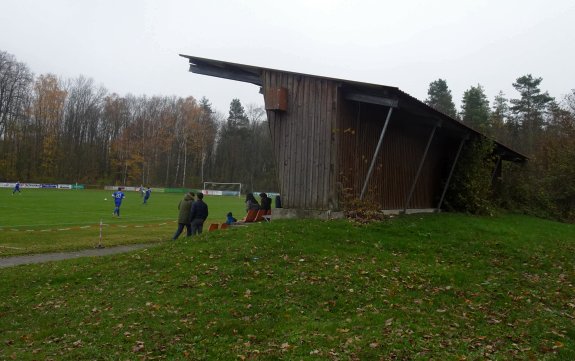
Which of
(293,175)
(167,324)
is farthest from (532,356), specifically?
(293,175)

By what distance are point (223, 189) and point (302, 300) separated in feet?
249

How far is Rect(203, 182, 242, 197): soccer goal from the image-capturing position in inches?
3135

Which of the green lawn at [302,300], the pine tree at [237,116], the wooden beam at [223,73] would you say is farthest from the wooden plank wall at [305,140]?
the pine tree at [237,116]

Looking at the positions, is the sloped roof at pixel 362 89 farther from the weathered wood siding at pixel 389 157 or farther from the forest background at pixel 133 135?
the forest background at pixel 133 135

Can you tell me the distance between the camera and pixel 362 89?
13.5 m

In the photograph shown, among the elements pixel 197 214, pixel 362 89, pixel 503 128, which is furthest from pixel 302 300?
pixel 503 128

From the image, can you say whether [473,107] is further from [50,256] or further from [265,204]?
[50,256]

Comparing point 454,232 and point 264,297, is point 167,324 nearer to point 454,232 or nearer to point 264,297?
point 264,297

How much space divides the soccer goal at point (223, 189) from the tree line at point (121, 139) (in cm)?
298

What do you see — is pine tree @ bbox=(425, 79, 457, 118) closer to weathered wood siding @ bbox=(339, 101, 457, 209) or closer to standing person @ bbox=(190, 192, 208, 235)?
weathered wood siding @ bbox=(339, 101, 457, 209)

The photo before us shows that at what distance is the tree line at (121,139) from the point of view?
7631 cm

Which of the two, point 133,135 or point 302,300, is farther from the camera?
point 133,135

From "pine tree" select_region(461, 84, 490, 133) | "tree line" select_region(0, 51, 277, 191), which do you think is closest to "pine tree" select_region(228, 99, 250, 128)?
"tree line" select_region(0, 51, 277, 191)

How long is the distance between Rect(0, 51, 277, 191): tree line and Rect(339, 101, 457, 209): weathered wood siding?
65423mm
